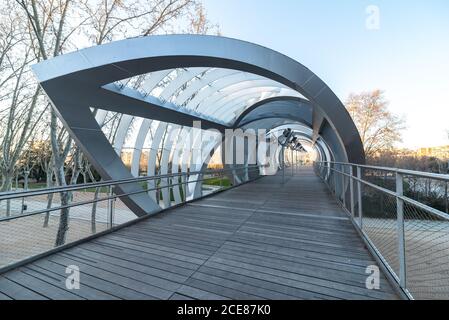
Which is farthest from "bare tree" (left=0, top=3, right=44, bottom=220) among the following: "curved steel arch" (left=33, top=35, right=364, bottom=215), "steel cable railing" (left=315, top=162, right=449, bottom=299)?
"steel cable railing" (left=315, top=162, right=449, bottom=299)

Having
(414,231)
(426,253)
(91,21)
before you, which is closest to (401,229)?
(414,231)

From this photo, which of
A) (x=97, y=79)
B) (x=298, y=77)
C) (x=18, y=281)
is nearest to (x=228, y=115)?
(x=298, y=77)

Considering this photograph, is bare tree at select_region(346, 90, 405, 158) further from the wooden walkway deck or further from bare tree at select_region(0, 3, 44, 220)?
bare tree at select_region(0, 3, 44, 220)

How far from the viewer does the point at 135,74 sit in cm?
570

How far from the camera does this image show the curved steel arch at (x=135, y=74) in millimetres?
5082

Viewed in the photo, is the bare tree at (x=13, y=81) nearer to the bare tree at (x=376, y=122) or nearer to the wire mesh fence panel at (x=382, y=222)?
the wire mesh fence panel at (x=382, y=222)

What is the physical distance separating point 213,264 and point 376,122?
29052 mm

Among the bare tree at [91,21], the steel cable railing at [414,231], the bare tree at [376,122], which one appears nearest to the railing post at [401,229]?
the steel cable railing at [414,231]

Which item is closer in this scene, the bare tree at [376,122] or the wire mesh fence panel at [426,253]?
the wire mesh fence panel at [426,253]

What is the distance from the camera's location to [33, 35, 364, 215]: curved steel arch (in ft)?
16.7

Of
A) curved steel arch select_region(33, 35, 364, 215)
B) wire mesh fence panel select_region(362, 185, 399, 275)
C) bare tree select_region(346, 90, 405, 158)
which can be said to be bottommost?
A: wire mesh fence panel select_region(362, 185, 399, 275)

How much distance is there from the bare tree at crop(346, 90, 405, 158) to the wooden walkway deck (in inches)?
1006

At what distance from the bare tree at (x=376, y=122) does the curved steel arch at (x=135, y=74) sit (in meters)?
22.6
